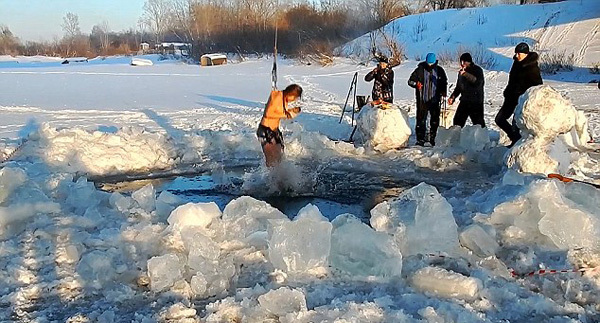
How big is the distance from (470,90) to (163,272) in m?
6.40

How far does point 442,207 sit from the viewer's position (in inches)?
196

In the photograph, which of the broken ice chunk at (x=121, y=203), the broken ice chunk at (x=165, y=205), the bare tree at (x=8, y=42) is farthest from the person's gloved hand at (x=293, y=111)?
the bare tree at (x=8, y=42)

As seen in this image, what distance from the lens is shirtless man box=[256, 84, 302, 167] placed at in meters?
7.29

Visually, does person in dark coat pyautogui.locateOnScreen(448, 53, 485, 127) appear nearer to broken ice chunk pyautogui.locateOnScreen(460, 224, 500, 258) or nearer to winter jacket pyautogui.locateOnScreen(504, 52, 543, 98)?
winter jacket pyautogui.locateOnScreen(504, 52, 543, 98)

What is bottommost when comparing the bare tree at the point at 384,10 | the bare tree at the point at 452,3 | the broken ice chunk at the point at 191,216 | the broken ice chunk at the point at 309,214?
the broken ice chunk at the point at 191,216

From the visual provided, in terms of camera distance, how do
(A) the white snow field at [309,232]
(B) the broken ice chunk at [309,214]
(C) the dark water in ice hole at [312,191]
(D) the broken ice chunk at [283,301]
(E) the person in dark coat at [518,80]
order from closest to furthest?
(D) the broken ice chunk at [283,301] < (A) the white snow field at [309,232] < (B) the broken ice chunk at [309,214] < (C) the dark water in ice hole at [312,191] < (E) the person in dark coat at [518,80]

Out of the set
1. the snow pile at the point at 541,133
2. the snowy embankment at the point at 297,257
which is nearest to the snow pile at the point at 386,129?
the snow pile at the point at 541,133

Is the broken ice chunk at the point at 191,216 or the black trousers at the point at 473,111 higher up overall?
the black trousers at the point at 473,111

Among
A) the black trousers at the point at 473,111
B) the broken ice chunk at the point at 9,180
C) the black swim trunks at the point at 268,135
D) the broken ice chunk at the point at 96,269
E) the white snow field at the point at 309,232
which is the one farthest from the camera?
the black trousers at the point at 473,111

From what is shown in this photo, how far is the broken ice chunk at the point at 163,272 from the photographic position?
14.0 ft

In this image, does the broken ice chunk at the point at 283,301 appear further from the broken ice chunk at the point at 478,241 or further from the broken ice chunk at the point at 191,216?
the broken ice chunk at the point at 478,241

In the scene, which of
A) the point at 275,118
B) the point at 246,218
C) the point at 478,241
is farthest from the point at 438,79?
the point at 246,218

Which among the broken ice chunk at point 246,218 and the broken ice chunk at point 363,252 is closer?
the broken ice chunk at point 363,252

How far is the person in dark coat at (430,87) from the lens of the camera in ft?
31.0
